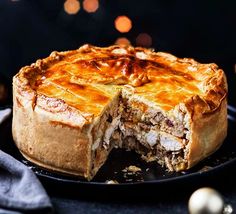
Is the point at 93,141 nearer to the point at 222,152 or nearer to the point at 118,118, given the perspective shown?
the point at 118,118

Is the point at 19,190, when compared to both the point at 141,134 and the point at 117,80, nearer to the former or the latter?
the point at 141,134

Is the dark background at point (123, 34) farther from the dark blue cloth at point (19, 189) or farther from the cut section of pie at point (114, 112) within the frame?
the dark blue cloth at point (19, 189)

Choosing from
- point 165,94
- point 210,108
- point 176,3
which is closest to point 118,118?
point 165,94

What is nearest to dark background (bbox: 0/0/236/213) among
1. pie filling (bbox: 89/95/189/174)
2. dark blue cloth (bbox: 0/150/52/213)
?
pie filling (bbox: 89/95/189/174)

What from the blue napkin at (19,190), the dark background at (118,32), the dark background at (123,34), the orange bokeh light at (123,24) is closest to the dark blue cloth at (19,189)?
the blue napkin at (19,190)

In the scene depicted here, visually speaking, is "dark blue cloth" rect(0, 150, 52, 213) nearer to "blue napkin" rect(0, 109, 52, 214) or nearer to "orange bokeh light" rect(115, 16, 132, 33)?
"blue napkin" rect(0, 109, 52, 214)
